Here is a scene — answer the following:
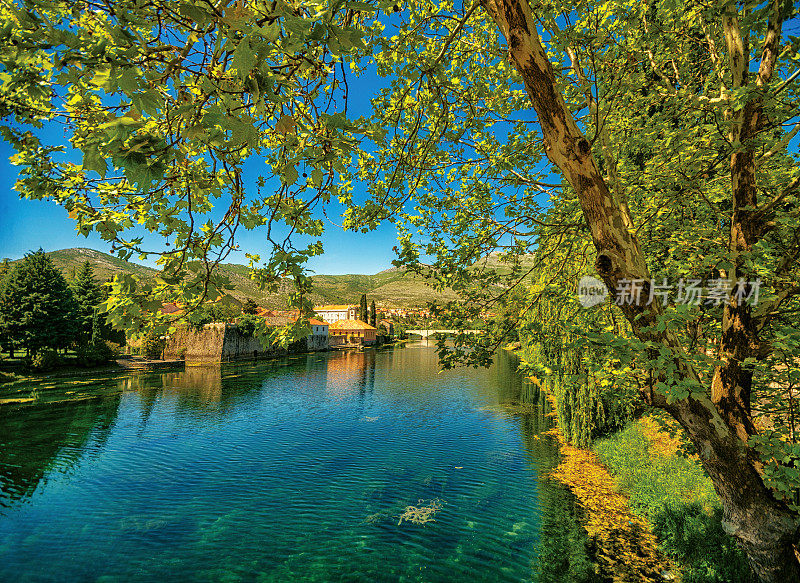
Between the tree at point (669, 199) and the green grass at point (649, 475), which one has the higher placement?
the tree at point (669, 199)

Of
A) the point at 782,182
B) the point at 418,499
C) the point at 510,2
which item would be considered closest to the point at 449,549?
the point at 418,499

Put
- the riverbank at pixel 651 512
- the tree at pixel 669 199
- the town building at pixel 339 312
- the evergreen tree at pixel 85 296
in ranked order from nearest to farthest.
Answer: the tree at pixel 669 199, the riverbank at pixel 651 512, the evergreen tree at pixel 85 296, the town building at pixel 339 312

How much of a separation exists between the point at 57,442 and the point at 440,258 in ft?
59.2

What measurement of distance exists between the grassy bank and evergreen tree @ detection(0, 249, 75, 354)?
37877 mm

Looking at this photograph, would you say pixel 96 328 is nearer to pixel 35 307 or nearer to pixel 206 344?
pixel 35 307

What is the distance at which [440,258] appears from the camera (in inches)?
190

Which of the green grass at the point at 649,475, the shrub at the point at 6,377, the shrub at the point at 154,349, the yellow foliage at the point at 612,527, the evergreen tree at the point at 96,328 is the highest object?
the evergreen tree at the point at 96,328

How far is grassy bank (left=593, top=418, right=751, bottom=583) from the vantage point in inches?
258

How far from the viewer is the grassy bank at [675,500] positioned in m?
6.55

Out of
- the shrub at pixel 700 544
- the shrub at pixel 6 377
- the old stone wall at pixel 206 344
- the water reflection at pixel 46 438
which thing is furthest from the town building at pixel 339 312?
the shrub at pixel 700 544

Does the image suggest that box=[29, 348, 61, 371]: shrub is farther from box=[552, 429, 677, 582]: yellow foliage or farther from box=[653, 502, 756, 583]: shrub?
box=[653, 502, 756, 583]: shrub

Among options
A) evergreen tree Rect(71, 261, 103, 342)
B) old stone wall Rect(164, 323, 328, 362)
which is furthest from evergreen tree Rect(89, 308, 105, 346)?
old stone wall Rect(164, 323, 328, 362)

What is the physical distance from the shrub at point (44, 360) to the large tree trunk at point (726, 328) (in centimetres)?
3646

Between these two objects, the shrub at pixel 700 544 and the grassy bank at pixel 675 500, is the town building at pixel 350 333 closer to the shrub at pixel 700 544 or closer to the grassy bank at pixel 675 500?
the grassy bank at pixel 675 500
